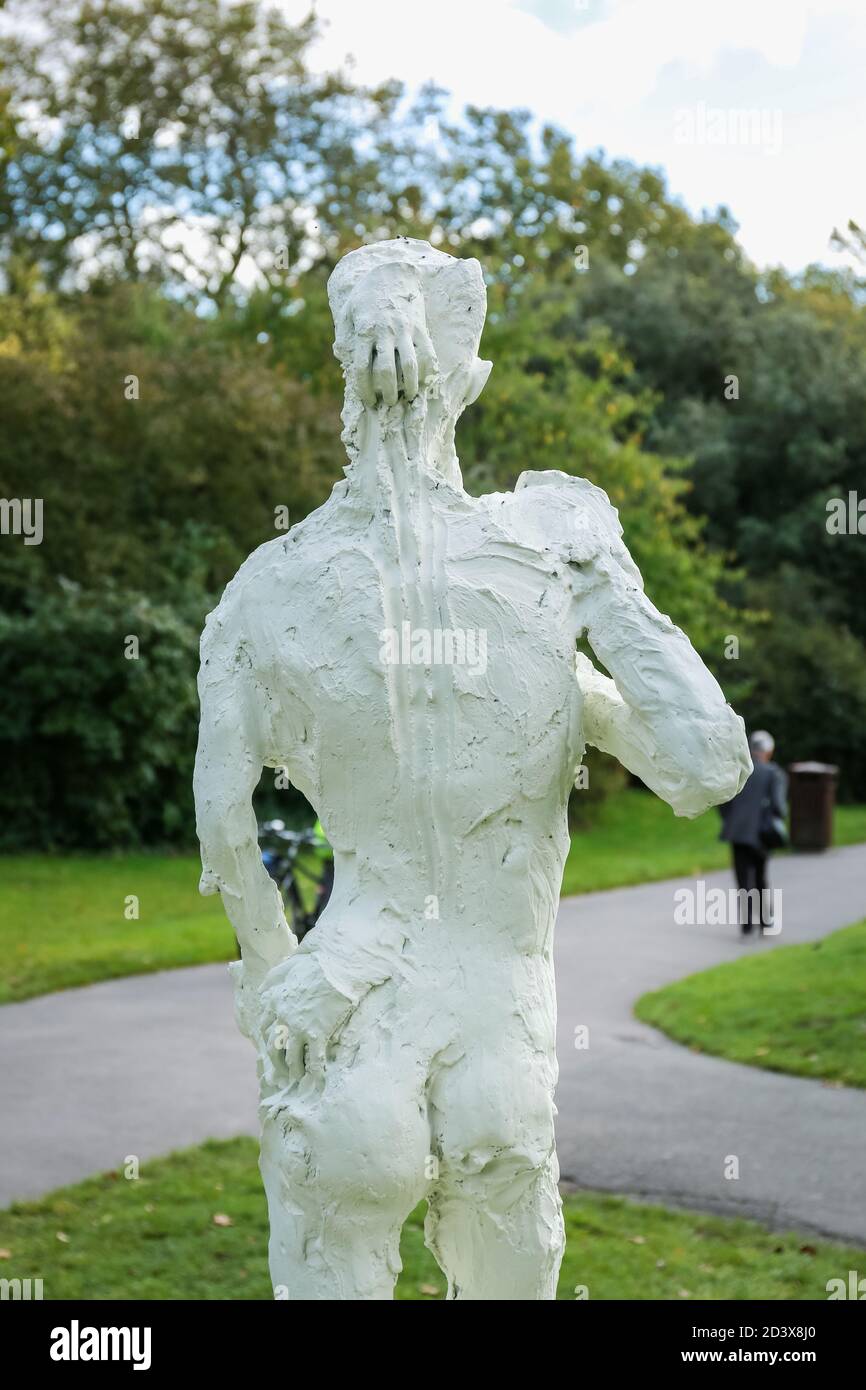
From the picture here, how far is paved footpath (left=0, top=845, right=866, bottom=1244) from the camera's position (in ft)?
24.4

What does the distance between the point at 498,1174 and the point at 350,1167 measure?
0.30m

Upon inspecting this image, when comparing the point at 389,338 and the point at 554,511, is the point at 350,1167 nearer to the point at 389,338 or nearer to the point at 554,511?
the point at 554,511

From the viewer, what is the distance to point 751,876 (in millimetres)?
14719

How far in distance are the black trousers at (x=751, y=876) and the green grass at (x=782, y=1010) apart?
176 cm

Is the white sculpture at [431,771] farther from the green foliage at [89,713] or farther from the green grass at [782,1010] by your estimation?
the green foliage at [89,713]

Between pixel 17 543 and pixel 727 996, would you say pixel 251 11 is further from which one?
pixel 727 996

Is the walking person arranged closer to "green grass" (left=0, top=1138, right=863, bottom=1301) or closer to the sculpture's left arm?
"green grass" (left=0, top=1138, right=863, bottom=1301)

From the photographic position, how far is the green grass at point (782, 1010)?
30.8ft

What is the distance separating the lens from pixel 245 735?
11.7 ft

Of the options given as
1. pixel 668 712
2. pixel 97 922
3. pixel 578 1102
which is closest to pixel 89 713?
pixel 97 922

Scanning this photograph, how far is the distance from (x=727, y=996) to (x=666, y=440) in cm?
1817

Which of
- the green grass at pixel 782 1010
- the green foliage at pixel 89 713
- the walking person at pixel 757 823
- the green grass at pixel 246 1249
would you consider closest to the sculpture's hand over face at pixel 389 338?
the green grass at pixel 246 1249

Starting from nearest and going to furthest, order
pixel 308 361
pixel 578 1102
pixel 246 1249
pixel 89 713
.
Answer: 1. pixel 246 1249
2. pixel 578 1102
3. pixel 89 713
4. pixel 308 361

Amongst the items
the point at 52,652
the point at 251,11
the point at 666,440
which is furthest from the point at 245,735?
the point at 251,11
